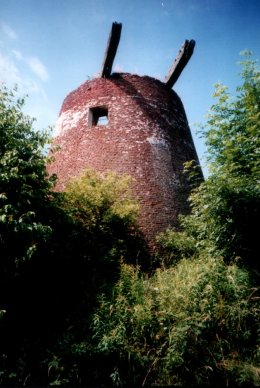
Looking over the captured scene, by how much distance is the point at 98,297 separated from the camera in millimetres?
5078

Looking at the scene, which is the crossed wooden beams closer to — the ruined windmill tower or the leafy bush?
the ruined windmill tower

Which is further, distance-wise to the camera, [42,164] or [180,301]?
→ [42,164]

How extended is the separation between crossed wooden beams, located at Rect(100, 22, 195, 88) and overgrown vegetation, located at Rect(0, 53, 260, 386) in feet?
13.0

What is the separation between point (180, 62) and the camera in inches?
382

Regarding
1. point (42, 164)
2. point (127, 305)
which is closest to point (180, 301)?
point (127, 305)

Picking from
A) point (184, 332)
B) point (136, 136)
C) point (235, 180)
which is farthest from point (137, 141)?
point (184, 332)

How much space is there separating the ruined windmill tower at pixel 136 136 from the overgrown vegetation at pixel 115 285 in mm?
1618

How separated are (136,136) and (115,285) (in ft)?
17.1

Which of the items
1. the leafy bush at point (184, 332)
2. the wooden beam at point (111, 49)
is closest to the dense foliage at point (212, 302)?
the leafy bush at point (184, 332)

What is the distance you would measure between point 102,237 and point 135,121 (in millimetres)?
4466

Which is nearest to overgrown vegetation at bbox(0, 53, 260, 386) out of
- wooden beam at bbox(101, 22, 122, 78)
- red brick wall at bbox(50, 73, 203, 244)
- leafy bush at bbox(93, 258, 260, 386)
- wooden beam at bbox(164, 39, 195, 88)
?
leafy bush at bbox(93, 258, 260, 386)

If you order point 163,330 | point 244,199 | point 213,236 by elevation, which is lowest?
point 163,330

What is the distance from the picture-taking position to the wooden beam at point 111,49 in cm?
830

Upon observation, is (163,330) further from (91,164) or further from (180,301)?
(91,164)
